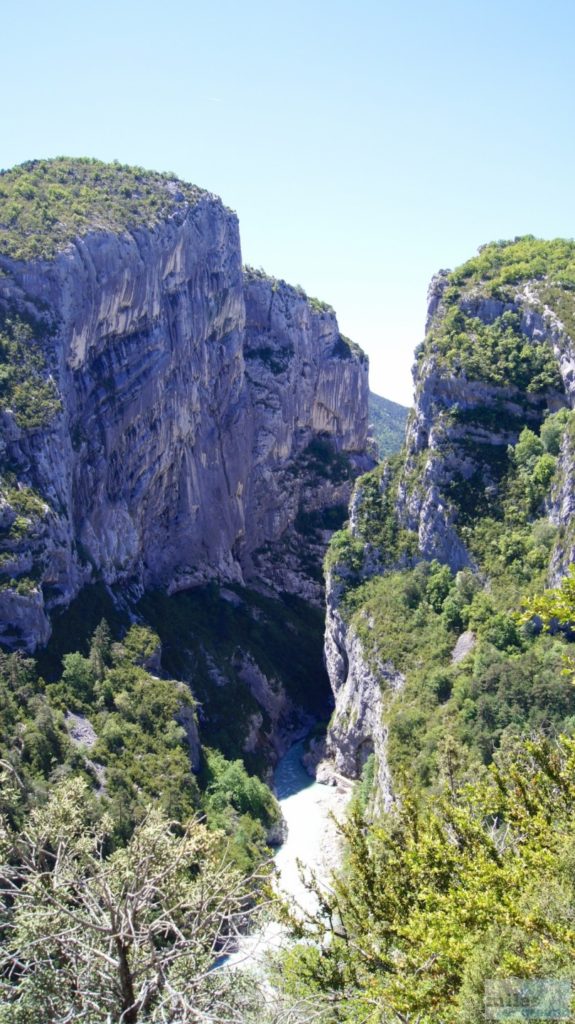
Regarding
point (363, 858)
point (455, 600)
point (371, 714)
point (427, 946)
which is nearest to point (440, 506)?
point (455, 600)

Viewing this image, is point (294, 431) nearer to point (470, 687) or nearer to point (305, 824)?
point (305, 824)

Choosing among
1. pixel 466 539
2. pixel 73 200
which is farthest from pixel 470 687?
pixel 73 200

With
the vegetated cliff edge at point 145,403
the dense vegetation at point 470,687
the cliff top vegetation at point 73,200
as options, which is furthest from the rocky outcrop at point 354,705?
the cliff top vegetation at point 73,200

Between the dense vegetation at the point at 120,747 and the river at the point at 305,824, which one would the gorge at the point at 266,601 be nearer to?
the dense vegetation at the point at 120,747

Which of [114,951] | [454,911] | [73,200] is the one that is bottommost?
[114,951]

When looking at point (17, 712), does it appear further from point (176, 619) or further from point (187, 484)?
point (187, 484)
